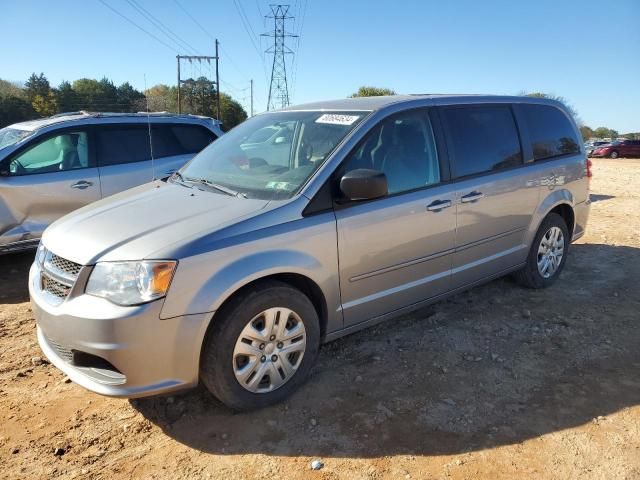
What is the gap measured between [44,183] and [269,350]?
4.02 meters

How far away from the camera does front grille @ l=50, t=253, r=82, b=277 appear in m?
2.71

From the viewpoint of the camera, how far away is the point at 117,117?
20.4 feet

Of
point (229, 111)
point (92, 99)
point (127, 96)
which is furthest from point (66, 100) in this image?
point (229, 111)

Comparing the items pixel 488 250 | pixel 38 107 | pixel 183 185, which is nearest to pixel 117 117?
pixel 183 185

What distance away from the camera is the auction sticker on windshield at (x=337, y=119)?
351cm

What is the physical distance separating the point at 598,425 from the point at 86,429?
116 inches

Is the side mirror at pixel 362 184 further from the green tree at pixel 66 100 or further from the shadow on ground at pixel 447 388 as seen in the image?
the green tree at pixel 66 100

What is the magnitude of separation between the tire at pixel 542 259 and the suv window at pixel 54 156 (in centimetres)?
499

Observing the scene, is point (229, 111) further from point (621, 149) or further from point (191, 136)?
point (191, 136)

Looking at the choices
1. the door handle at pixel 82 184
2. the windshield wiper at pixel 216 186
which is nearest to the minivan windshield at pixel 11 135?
the door handle at pixel 82 184

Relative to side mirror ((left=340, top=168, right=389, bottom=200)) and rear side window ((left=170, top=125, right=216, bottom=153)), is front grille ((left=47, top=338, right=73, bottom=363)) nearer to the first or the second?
side mirror ((left=340, top=168, right=389, bottom=200))

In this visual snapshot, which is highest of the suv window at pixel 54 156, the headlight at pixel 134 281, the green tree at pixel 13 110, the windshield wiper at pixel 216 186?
the green tree at pixel 13 110

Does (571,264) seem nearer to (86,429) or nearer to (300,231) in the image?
(300,231)

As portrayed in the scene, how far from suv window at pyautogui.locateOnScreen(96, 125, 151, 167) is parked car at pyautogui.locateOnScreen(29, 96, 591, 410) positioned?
254 centimetres
